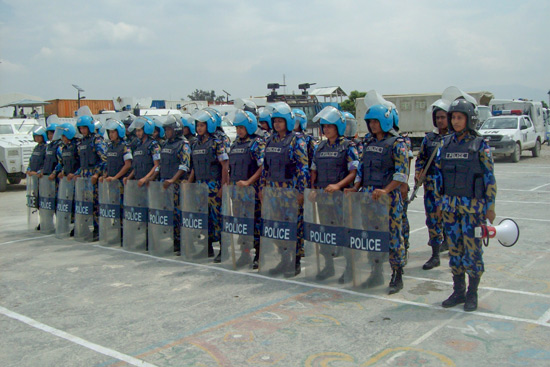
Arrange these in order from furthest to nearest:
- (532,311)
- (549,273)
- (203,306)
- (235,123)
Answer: (235,123), (549,273), (203,306), (532,311)

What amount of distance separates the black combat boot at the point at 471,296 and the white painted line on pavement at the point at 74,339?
112 inches

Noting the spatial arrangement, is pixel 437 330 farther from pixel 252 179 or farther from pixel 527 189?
pixel 527 189

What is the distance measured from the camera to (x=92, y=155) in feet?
30.0

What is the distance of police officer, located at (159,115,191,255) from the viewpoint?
776cm

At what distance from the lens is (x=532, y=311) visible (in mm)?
4910

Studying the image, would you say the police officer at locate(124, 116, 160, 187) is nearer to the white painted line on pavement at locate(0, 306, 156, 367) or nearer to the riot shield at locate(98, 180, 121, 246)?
the riot shield at locate(98, 180, 121, 246)

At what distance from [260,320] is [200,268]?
7.32ft

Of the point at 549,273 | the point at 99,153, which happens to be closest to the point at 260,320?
the point at 549,273

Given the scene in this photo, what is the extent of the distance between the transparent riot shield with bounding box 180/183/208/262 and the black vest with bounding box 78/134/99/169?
2.52 metres

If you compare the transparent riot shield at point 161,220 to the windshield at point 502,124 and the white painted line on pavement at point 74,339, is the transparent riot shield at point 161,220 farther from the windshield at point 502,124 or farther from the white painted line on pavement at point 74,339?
the windshield at point 502,124

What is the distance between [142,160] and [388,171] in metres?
4.28

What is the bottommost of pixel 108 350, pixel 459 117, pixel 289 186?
pixel 108 350

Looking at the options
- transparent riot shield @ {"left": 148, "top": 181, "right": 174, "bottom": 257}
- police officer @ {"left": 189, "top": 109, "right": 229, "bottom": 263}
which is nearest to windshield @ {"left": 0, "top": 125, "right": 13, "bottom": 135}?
transparent riot shield @ {"left": 148, "top": 181, "right": 174, "bottom": 257}

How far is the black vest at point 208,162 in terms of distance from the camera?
7430mm
